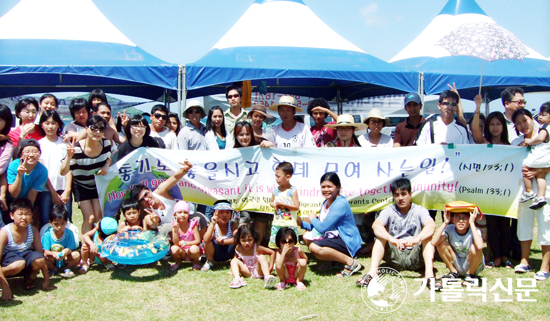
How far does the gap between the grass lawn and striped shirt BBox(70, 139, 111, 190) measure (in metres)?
1.03

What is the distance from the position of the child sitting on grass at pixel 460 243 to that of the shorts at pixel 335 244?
866 mm

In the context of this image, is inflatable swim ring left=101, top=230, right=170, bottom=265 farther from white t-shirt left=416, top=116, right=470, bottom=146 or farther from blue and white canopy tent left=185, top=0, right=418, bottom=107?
white t-shirt left=416, top=116, right=470, bottom=146

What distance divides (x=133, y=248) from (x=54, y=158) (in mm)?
1420

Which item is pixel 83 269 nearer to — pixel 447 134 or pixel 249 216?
pixel 249 216

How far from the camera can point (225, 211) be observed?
482 cm

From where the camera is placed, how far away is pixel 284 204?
472cm

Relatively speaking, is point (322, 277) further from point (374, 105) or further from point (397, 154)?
point (374, 105)

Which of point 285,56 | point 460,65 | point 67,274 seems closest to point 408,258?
point 67,274

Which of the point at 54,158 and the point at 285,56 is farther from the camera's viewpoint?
the point at 285,56

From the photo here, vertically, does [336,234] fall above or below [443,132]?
below

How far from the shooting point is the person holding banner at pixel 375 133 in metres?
5.56

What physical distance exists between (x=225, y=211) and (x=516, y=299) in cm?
282

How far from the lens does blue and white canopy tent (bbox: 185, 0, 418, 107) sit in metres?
7.11

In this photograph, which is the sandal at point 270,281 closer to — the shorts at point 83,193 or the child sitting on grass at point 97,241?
the child sitting on grass at point 97,241
